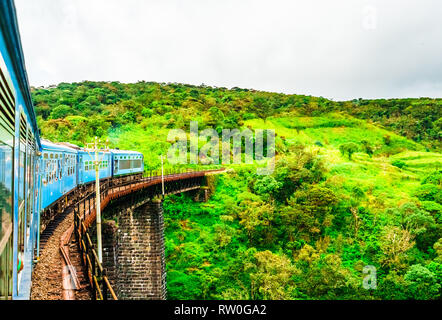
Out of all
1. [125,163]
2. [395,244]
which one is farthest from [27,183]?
[395,244]

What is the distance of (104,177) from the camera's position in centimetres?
2041

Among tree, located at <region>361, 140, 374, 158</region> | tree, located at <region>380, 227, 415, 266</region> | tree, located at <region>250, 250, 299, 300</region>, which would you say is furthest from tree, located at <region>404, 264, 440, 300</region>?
tree, located at <region>361, 140, 374, 158</region>

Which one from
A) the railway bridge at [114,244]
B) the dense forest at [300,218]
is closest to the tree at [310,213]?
the dense forest at [300,218]

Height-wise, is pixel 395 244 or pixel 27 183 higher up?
pixel 27 183

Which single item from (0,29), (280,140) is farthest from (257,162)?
(0,29)

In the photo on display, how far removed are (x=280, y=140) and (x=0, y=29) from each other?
47.3 m

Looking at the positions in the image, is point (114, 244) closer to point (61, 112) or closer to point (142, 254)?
point (142, 254)

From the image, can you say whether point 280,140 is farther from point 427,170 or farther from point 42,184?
point 42,184

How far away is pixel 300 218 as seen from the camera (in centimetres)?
2716

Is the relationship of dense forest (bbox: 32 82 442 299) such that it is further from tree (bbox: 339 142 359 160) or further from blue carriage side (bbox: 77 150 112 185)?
blue carriage side (bbox: 77 150 112 185)

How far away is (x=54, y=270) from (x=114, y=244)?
7270 millimetres

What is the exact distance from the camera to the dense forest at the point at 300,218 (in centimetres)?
2205

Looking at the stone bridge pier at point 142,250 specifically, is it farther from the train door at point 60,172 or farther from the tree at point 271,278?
the train door at point 60,172

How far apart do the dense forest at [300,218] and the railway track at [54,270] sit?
A: 13.2 meters
